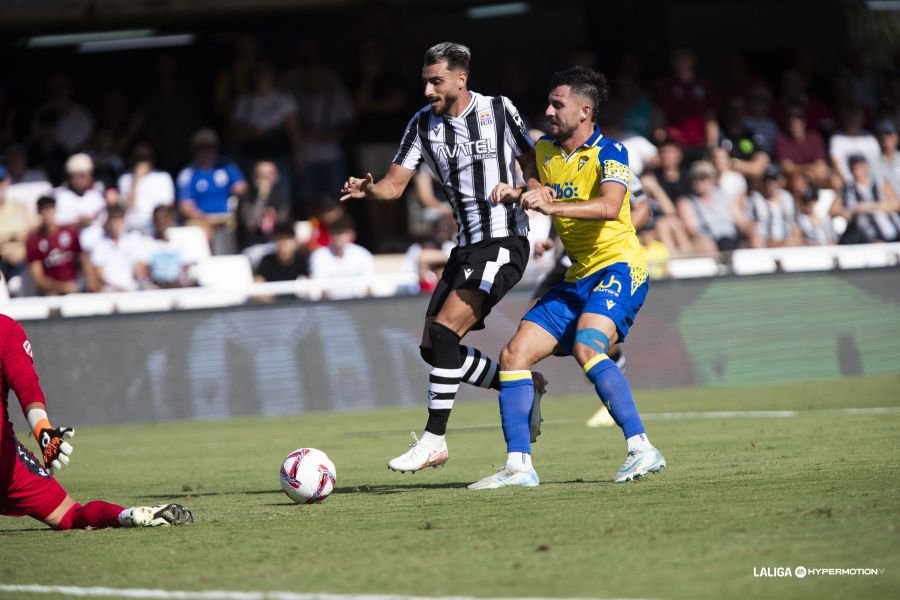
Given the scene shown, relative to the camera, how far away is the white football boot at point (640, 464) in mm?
7383

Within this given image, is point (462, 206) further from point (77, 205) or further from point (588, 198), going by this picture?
point (77, 205)

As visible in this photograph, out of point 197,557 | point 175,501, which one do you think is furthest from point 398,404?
point 197,557

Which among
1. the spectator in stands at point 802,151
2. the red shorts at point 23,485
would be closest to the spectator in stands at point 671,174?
the spectator in stands at point 802,151

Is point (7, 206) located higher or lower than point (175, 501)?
higher

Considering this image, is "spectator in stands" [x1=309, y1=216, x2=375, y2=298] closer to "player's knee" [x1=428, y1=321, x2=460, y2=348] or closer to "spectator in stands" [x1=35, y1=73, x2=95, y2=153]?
"spectator in stands" [x1=35, y1=73, x2=95, y2=153]

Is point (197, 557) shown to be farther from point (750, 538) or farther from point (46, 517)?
point (750, 538)

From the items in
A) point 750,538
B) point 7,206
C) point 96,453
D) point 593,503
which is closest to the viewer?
point 750,538

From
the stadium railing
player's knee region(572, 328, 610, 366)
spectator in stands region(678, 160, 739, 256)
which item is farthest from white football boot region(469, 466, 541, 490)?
spectator in stands region(678, 160, 739, 256)

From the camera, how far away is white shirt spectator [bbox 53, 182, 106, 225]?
16.8m

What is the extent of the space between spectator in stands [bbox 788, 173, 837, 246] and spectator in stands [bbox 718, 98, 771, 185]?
0.48 metres

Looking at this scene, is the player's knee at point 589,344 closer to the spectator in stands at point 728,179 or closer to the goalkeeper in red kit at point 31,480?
the goalkeeper in red kit at point 31,480

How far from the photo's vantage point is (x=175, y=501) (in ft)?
26.5

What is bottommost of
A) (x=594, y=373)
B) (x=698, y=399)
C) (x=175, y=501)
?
(x=698, y=399)

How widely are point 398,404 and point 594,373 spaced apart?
24.9 ft
